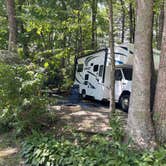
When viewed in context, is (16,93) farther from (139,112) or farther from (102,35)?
(102,35)

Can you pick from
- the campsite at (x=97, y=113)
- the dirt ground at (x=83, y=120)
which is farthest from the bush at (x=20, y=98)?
the dirt ground at (x=83, y=120)

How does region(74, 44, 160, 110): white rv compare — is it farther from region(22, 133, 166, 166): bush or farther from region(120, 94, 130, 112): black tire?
region(22, 133, 166, 166): bush

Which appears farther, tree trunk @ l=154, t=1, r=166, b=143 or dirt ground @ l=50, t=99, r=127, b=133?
dirt ground @ l=50, t=99, r=127, b=133

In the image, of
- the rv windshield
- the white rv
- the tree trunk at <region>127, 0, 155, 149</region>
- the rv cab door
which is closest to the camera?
the tree trunk at <region>127, 0, 155, 149</region>

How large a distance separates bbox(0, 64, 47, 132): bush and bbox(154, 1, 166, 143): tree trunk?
3.29m

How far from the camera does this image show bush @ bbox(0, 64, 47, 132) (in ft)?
25.1

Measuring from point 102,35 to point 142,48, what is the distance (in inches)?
616

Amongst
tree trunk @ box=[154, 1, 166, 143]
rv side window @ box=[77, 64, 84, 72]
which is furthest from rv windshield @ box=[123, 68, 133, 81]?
tree trunk @ box=[154, 1, 166, 143]

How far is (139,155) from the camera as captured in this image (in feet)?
17.3

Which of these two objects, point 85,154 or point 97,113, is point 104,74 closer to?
point 97,113

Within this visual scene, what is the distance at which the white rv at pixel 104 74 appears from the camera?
12023mm

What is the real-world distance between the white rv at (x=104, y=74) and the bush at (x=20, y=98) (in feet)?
16.1

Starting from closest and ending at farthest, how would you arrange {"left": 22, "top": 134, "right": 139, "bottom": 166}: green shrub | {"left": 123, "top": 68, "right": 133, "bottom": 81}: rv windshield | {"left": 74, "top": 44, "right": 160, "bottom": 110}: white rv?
{"left": 22, "top": 134, "right": 139, "bottom": 166}: green shrub
{"left": 74, "top": 44, "right": 160, "bottom": 110}: white rv
{"left": 123, "top": 68, "right": 133, "bottom": 81}: rv windshield

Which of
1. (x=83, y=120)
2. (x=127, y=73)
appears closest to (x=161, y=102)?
(x=83, y=120)
